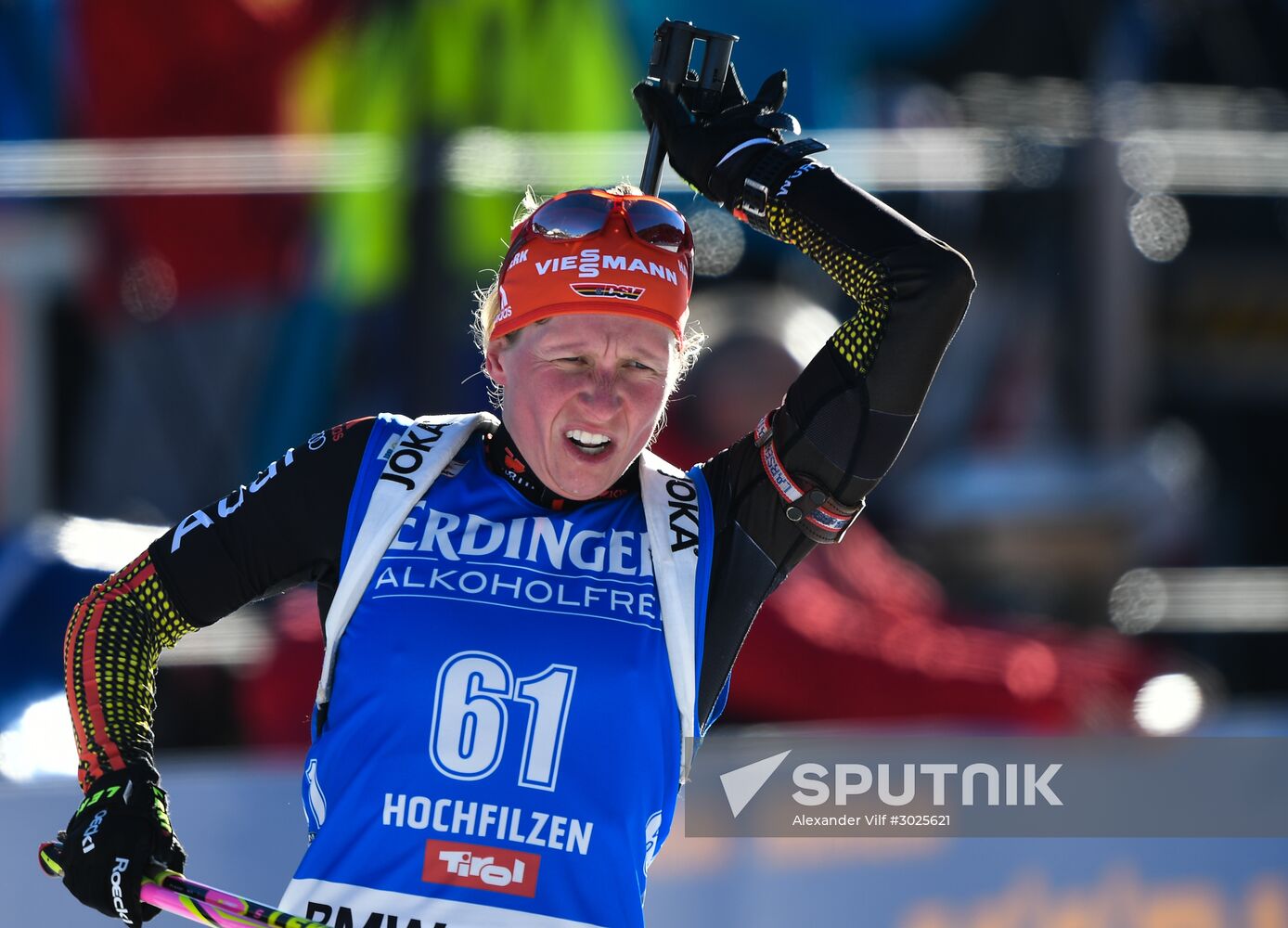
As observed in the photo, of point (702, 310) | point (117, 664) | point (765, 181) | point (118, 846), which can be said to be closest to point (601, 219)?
point (765, 181)

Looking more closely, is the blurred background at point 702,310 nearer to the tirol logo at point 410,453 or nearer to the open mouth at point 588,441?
the tirol logo at point 410,453

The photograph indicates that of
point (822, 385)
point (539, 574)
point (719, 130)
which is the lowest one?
point (539, 574)

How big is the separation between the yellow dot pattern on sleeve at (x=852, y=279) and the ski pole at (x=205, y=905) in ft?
3.66

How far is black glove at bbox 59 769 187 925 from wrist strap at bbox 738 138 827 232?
4.05 ft

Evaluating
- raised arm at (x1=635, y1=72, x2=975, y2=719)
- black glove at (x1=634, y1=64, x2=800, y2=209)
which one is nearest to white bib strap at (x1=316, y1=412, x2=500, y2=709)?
raised arm at (x1=635, y1=72, x2=975, y2=719)

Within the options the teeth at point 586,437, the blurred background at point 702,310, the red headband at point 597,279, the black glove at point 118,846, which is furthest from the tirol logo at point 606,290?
the blurred background at point 702,310

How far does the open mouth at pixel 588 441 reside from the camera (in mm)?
2408

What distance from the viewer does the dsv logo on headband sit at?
244 cm

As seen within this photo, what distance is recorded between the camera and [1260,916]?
3.71 meters

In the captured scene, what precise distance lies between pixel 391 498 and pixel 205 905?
24.6 inches

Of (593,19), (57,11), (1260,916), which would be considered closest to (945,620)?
(1260,916)

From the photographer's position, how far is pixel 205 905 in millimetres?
2285

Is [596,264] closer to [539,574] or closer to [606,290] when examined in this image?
[606,290]

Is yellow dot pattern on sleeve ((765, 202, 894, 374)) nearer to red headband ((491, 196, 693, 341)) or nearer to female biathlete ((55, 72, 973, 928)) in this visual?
female biathlete ((55, 72, 973, 928))
